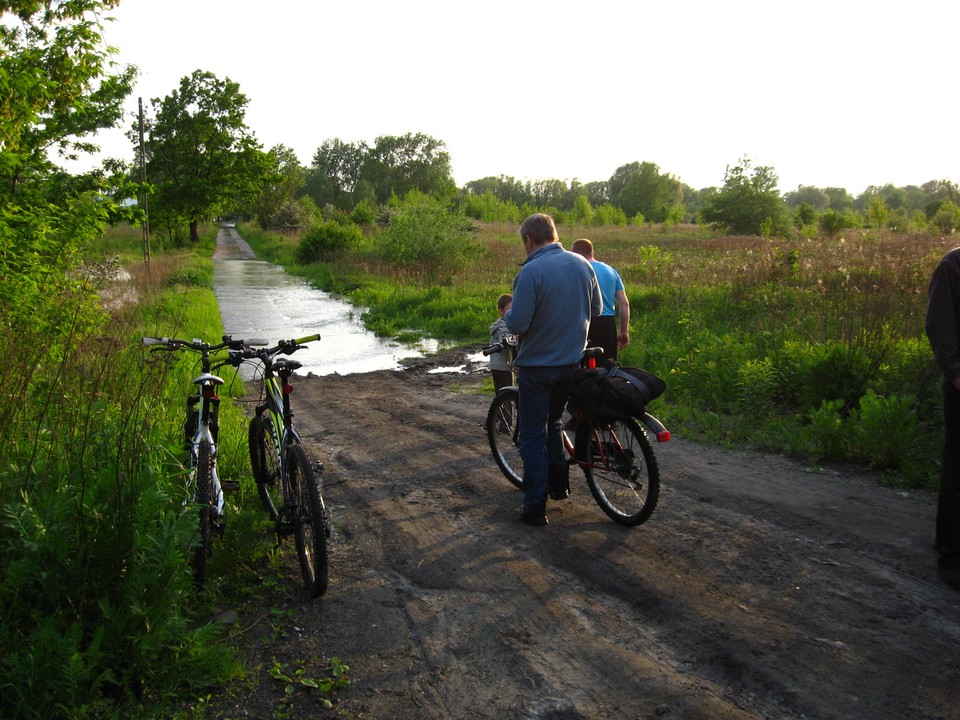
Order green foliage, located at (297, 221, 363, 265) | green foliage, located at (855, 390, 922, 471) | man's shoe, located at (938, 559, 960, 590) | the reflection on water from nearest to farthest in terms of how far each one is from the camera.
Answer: man's shoe, located at (938, 559, 960, 590) → green foliage, located at (855, 390, 922, 471) → the reflection on water → green foliage, located at (297, 221, 363, 265)

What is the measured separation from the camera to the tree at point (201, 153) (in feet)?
176

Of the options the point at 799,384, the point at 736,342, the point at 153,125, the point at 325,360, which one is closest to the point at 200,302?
the point at 325,360

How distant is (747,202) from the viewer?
5250cm

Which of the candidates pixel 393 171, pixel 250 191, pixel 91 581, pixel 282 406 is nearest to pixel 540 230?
pixel 282 406

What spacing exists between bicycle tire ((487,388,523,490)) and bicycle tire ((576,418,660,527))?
0.88 m

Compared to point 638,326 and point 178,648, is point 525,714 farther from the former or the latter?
point 638,326

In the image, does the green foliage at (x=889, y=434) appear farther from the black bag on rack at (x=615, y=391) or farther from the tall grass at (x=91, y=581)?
the tall grass at (x=91, y=581)

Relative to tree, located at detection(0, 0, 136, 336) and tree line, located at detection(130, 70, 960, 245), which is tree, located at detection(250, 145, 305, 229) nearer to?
tree line, located at detection(130, 70, 960, 245)

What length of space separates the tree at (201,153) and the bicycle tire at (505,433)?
171 ft

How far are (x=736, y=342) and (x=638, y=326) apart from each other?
10.8ft

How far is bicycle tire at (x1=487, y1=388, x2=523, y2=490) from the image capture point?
6.14 meters

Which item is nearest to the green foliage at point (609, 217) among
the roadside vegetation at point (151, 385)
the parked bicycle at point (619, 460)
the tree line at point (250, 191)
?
A: the tree line at point (250, 191)

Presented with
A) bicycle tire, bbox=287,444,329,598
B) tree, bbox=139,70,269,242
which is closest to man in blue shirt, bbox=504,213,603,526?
bicycle tire, bbox=287,444,329,598

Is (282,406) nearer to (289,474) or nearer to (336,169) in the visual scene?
(289,474)
